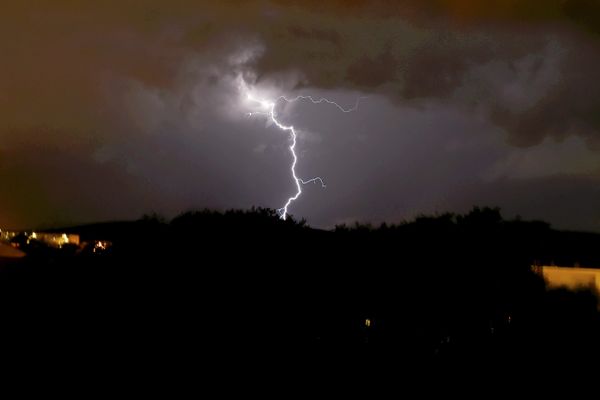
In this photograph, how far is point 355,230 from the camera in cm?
1733

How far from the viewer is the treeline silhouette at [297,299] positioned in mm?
12531

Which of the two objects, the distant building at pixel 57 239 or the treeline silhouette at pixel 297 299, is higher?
the distant building at pixel 57 239

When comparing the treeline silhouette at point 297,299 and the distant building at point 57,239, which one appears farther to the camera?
the distant building at point 57,239

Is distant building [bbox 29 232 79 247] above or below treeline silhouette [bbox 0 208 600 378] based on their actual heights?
above

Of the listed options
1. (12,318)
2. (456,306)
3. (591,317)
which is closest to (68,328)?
(12,318)

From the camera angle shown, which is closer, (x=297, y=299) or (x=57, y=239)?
(x=297, y=299)

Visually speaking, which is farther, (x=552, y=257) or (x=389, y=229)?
(x=552, y=257)

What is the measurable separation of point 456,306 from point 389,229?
10.5 ft

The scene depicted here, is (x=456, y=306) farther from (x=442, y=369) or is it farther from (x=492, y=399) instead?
(x=492, y=399)

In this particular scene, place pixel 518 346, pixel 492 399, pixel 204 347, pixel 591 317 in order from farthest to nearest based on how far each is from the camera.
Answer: pixel 591 317
pixel 518 346
pixel 204 347
pixel 492 399

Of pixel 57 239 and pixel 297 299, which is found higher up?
pixel 57 239

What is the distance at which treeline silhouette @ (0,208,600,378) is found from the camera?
12.5m

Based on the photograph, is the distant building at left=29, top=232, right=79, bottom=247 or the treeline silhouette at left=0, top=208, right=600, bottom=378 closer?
the treeline silhouette at left=0, top=208, right=600, bottom=378

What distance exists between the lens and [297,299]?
14.0 metres
